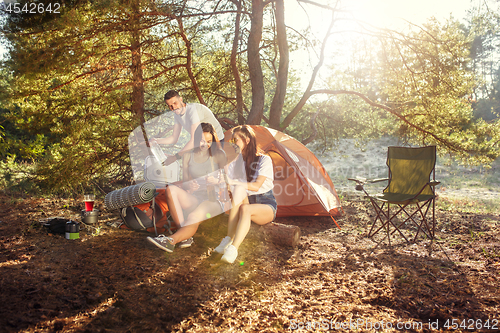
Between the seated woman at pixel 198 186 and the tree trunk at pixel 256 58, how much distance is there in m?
3.41

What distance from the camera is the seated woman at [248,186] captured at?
304 centimetres

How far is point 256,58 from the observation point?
22.4 feet

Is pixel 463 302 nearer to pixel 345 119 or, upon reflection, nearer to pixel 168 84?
pixel 168 84

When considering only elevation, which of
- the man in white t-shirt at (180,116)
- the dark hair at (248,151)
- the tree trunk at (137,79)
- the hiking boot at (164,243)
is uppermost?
the tree trunk at (137,79)

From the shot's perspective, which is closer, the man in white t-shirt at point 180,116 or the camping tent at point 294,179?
the man in white t-shirt at point 180,116

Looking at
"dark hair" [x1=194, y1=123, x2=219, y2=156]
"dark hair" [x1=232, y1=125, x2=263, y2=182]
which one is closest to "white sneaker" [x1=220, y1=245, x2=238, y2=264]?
"dark hair" [x1=232, y1=125, x2=263, y2=182]

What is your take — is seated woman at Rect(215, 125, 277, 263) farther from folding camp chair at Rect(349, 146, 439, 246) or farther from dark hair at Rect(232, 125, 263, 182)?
folding camp chair at Rect(349, 146, 439, 246)

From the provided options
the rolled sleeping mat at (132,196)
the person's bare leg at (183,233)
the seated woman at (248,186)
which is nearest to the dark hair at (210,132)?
the seated woman at (248,186)

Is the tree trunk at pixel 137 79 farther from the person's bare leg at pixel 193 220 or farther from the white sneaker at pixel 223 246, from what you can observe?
the white sneaker at pixel 223 246

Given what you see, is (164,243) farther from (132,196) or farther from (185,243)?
(132,196)

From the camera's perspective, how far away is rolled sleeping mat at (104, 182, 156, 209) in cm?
299

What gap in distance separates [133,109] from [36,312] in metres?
4.47

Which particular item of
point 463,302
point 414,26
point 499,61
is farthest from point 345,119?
point 499,61

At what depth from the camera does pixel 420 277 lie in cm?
278
